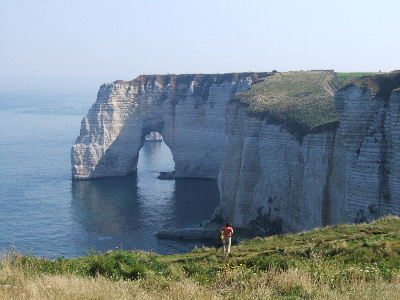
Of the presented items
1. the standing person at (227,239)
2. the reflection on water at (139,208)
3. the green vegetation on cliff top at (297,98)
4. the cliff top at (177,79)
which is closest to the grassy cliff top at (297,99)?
the green vegetation on cliff top at (297,98)

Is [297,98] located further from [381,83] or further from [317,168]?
[381,83]

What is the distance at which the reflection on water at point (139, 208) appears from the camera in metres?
51.9

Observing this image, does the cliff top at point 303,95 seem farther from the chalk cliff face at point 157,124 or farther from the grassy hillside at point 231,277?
the grassy hillside at point 231,277

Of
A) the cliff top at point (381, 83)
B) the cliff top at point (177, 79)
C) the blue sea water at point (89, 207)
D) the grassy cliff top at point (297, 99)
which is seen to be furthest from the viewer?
the cliff top at point (177, 79)

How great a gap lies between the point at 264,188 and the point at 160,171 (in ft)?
153

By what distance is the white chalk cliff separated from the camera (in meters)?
34.8

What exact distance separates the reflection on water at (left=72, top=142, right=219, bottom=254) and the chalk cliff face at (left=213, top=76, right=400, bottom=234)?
633cm

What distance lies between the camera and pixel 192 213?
63.8m

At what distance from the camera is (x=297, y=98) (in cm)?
5856

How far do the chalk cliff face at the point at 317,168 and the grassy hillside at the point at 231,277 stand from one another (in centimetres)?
1581

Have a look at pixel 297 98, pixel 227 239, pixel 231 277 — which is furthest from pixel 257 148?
pixel 231 277

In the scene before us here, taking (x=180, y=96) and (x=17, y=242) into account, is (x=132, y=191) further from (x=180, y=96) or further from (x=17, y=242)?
(x=17, y=242)

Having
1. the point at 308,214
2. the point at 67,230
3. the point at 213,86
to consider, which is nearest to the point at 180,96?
the point at 213,86

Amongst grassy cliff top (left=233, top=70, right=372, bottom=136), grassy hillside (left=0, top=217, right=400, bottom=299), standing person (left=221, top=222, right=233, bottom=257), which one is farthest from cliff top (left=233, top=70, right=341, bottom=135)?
grassy hillside (left=0, top=217, right=400, bottom=299)
